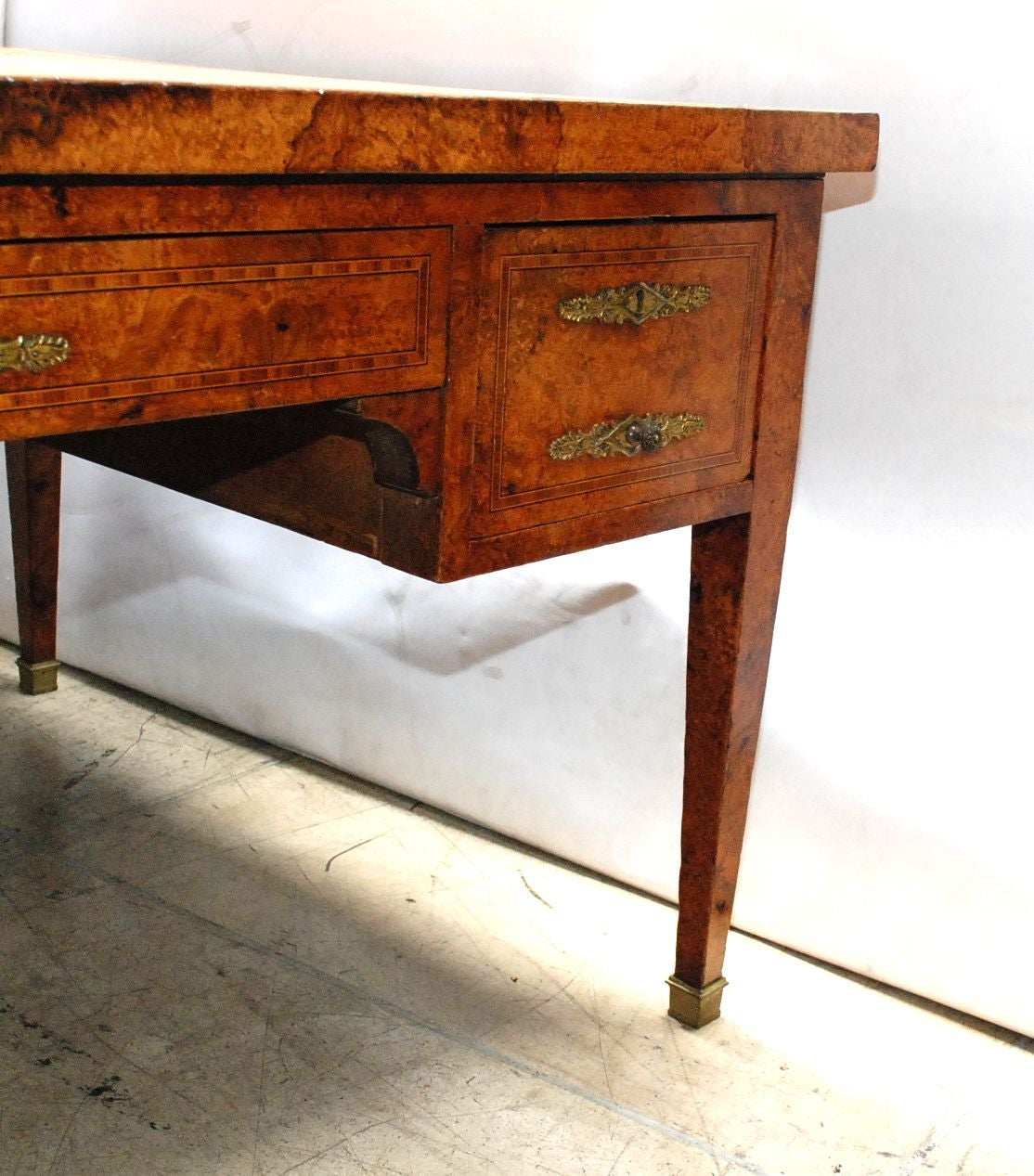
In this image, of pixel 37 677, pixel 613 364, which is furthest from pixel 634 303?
pixel 37 677

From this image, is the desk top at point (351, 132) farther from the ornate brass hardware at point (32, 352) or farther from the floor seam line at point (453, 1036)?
the floor seam line at point (453, 1036)

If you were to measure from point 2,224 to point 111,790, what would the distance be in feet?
3.96

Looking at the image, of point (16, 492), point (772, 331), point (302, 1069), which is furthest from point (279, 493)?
point (16, 492)

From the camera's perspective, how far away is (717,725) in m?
1.31

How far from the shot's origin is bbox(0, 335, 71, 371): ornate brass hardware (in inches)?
29.2

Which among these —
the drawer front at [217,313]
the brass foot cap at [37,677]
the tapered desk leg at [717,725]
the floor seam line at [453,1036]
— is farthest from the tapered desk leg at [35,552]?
the drawer front at [217,313]

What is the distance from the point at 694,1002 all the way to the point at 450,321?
742 millimetres

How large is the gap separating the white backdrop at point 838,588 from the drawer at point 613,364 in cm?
25

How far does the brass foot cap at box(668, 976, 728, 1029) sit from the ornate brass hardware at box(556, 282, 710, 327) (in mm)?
645

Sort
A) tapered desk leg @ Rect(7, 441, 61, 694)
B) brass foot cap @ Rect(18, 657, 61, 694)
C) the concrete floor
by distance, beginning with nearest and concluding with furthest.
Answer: the concrete floor < tapered desk leg @ Rect(7, 441, 61, 694) < brass foot cap @ Rect(18, 657, 61, 694)

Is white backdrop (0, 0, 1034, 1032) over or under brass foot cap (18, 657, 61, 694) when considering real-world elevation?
over

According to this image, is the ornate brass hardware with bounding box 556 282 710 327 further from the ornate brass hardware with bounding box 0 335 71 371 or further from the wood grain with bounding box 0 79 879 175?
the ornate brass hardware with bounding box 0 335 71 371

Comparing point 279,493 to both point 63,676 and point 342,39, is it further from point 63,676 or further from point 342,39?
point 63,676

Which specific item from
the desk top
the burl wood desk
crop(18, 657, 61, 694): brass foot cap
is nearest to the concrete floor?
the burl wood desk
